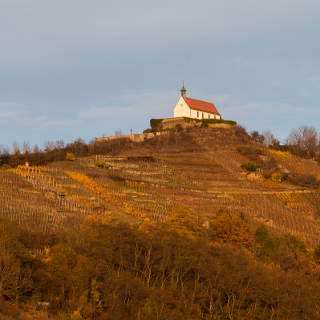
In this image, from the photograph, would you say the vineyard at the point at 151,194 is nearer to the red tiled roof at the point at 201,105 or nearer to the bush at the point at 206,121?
the bush at the point at 206,121

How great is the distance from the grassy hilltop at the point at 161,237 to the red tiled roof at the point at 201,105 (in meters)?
14.5

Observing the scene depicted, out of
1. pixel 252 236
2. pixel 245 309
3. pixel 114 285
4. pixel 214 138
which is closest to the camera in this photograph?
pixel 114 285

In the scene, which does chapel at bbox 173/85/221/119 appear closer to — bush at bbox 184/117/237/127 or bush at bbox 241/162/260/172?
bush at bbox 184/117/237/127

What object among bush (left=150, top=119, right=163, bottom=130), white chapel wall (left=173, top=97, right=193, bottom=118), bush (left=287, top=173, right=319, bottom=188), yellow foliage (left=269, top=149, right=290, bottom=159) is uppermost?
white chapel wall (left=173, top=97, right=193, bottom=118)

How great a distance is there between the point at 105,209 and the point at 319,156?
46.4 metres

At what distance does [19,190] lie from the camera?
1901 inches

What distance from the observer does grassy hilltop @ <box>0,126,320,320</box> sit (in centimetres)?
2628

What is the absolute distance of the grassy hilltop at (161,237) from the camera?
26281 mm

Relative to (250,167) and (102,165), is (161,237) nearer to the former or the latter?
(102,165)

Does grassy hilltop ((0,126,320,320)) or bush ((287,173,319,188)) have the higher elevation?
bush ((287,173,319,188))

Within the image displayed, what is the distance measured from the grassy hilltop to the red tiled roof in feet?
47.4

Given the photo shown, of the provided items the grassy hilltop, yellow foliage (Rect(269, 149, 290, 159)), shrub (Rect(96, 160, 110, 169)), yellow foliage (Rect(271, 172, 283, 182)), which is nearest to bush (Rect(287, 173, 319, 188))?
the grassy hilltop

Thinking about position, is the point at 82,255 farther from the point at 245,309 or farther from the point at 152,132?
the point at 152,132

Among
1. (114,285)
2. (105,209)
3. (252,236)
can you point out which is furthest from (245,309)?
(105,209)
